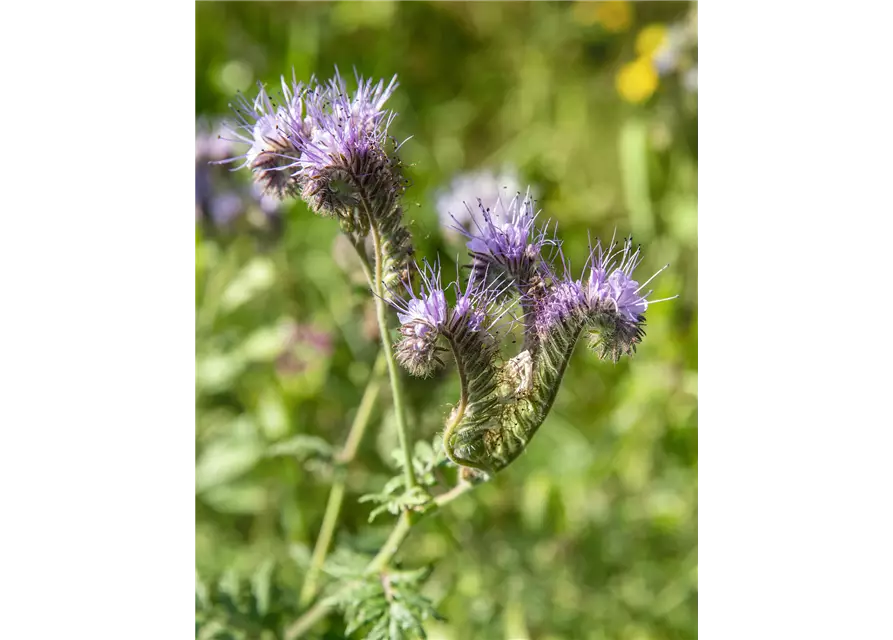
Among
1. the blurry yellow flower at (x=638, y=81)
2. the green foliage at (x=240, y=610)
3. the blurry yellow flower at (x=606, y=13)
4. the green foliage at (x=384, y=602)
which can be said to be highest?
the blurry yellow flower at (x=606, y=13)

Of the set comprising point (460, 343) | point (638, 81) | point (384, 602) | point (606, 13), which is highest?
point (606, 13)

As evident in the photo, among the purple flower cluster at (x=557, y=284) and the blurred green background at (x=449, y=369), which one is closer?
the purple flower cluster at (x=557, y=284)

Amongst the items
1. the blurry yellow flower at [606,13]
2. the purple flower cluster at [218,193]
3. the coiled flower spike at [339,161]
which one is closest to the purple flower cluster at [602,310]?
the coiled flower spike at [339,161]

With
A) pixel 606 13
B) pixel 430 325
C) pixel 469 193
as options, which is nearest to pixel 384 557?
pixel 430 325

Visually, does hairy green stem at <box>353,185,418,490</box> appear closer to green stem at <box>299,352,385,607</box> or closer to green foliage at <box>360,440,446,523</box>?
green foliage at <box>360,440,446,523</box>

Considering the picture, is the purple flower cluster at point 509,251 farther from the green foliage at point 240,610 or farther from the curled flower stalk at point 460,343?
the green foliage at point 240,610

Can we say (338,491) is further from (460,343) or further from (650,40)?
(650,40)
